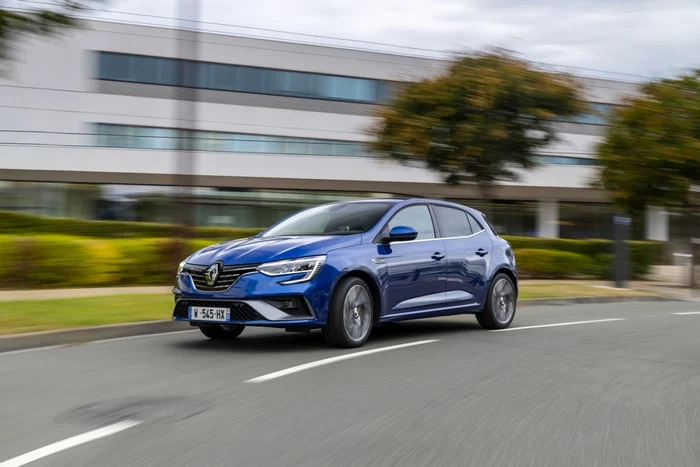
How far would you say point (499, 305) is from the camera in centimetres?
1137

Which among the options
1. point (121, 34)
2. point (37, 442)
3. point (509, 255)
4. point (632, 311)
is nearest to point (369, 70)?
point (121, 34)

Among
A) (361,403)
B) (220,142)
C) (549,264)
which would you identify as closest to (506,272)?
(361,403)

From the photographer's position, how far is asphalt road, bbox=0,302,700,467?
497 cm

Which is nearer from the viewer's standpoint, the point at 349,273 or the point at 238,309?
the point at 238,309

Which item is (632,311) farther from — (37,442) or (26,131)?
(26,131)

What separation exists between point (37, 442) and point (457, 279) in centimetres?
617

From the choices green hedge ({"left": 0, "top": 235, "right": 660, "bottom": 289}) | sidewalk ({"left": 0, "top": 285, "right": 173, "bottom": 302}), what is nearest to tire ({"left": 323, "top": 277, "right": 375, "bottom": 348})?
sidewalk ({"left": 0, "top": 285, "right": 173, "bottom": 302})

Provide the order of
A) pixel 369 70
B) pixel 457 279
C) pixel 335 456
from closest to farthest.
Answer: pixel 335 456
pixel 457 279
pixel 369 70

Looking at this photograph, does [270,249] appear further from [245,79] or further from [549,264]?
[245,79]

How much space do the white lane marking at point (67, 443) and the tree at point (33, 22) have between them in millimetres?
6531

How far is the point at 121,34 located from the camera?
38.5 meters

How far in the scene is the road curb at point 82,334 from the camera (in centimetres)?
923

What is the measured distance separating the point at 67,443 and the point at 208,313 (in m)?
3.67

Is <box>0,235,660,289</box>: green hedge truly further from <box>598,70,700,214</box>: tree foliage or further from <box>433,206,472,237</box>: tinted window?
<box>598,70,700,214</box>: tree foliage
